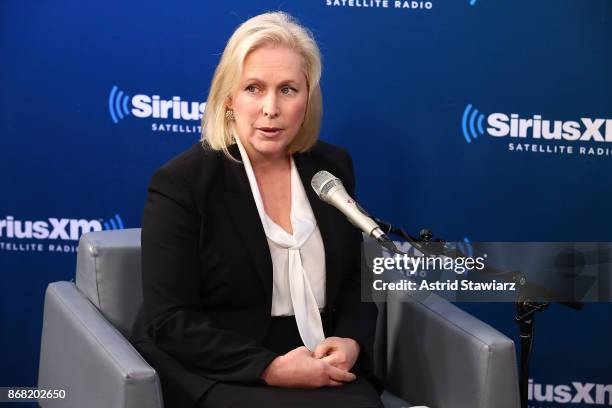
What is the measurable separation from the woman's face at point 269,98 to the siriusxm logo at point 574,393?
1.79 meters

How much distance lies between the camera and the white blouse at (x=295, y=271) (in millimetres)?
2703

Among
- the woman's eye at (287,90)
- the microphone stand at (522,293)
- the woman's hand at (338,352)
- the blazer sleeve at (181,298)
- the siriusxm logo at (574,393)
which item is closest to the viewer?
the microphone stand at (522,293)

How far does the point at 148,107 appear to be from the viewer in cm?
364

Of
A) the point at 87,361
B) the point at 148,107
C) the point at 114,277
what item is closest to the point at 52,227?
the point at 148,107

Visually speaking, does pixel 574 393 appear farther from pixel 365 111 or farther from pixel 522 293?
pixel 522 293

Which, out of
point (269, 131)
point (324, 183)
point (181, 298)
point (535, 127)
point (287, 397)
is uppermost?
point (535, 127)

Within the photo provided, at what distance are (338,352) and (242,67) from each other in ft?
2.82

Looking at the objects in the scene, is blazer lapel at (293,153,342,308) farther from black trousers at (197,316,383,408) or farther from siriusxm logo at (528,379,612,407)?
siriusxm logo at (528,379,612,407)

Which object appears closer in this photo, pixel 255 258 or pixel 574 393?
pixel 255 258

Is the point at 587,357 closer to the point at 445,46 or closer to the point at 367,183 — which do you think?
the point at 367,183

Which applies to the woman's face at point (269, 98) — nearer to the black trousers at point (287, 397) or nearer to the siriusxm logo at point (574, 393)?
the black trousers at point (287, 397)

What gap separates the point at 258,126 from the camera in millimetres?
2701

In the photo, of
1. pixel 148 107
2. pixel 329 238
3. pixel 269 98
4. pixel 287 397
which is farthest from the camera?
pixel 148 107

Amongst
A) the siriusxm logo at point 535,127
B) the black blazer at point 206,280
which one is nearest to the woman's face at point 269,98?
the black blazer at point 206,280
